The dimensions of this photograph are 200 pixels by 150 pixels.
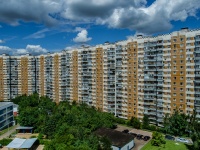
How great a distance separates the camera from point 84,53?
101688 millimetres

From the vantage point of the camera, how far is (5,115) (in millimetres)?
79750

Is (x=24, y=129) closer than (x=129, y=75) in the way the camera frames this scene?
Yes

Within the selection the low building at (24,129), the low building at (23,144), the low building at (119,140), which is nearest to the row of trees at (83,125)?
the low building at (24,129)

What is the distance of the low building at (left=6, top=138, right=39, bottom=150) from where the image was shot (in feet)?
181

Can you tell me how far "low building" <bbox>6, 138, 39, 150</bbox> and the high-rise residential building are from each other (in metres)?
39.5

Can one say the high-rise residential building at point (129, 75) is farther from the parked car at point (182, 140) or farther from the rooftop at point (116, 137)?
the rooftop at point (116, 137)

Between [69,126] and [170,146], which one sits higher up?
[69,126]

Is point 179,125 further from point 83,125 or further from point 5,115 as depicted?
point 5,115

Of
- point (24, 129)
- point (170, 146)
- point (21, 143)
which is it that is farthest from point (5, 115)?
point (170, 146)

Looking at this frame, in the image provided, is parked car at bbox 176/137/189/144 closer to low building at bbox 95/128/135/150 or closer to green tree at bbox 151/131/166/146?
green tree at bbox 151/131/166/146

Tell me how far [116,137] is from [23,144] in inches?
961

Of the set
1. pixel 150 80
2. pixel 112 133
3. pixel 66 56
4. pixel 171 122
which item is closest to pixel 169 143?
pixel 171 122

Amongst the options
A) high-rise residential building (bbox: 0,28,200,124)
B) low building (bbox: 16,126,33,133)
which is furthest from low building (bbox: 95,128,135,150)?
low building (bbox: 16,126,33,133)

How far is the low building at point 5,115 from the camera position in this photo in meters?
78.0
